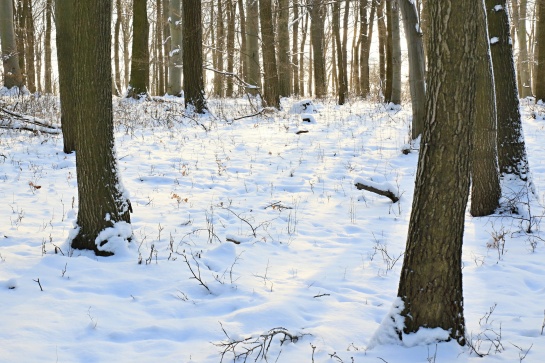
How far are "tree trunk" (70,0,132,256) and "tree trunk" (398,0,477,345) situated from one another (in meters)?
2.99

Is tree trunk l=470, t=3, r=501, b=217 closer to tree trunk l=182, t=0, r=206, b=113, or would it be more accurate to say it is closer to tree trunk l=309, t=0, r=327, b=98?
tree trunk l=182, t=0, r=206, b=113

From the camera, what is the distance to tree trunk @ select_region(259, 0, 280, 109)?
15406 millimetres

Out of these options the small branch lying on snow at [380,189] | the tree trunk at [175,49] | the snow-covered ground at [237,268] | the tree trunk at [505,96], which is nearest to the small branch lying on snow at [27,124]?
the snow-covered ground at [237,268]

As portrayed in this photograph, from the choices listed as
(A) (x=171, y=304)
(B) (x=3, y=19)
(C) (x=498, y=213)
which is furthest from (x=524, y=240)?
(B) (x=3, y=19)

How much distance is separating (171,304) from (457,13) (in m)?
2.94

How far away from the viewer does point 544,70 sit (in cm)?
1648

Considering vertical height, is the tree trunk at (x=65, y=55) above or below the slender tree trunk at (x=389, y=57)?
below

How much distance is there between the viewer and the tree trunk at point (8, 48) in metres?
16.5

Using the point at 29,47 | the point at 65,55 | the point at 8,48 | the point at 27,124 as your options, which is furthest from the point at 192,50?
the point at 29,47

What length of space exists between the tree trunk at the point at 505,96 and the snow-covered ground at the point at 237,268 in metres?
0.70

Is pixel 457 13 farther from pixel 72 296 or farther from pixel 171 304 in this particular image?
pixel 72 296

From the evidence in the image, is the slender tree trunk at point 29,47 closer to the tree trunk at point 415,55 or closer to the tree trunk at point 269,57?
the tree trunk at point 269,57

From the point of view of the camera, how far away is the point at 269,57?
15.9 m

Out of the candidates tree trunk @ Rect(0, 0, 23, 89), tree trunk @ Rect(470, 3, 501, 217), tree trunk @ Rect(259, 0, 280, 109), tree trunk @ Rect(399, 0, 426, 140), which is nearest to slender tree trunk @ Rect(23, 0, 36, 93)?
tree trunk @ Rect(0, 0, 23, 89)
